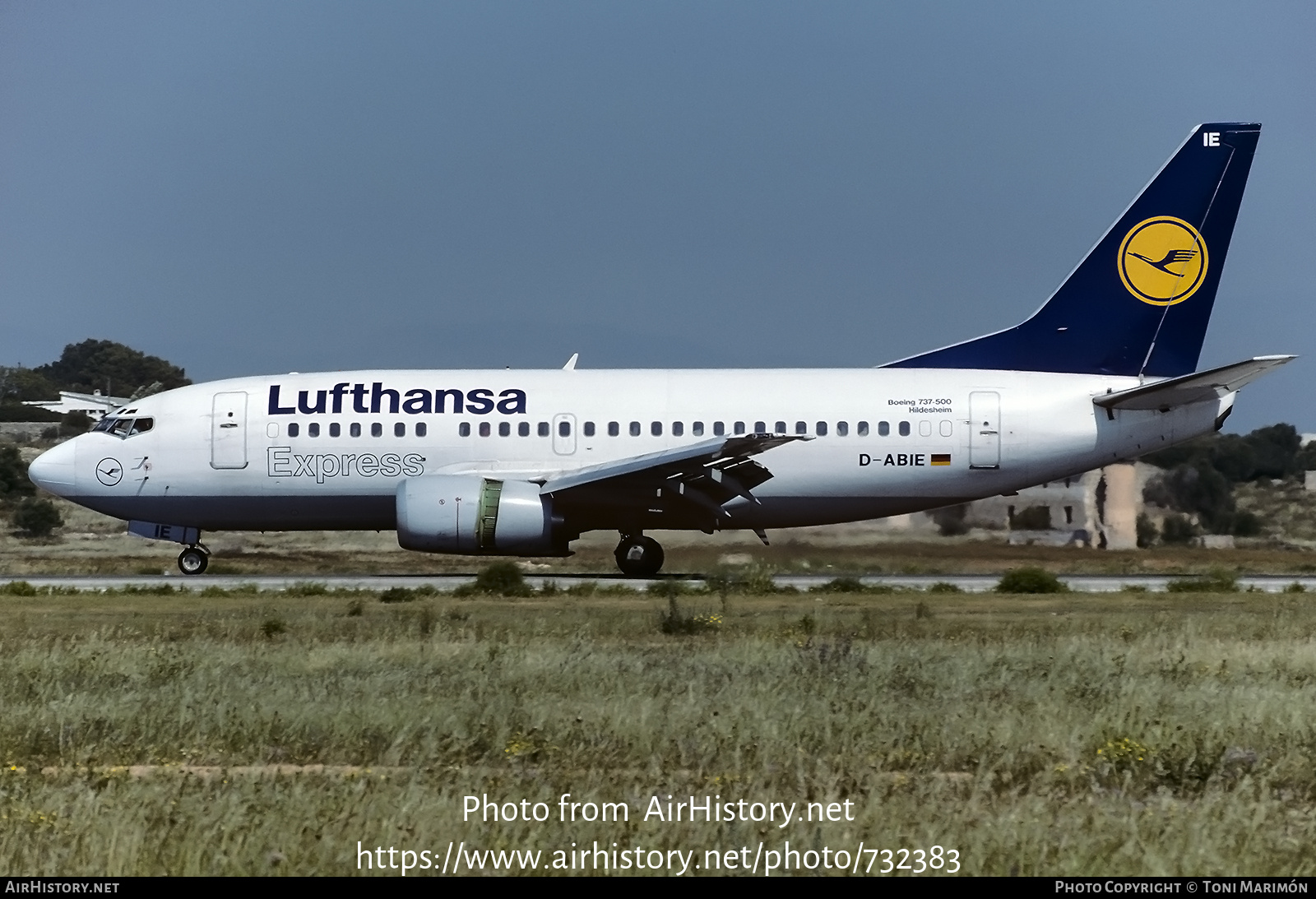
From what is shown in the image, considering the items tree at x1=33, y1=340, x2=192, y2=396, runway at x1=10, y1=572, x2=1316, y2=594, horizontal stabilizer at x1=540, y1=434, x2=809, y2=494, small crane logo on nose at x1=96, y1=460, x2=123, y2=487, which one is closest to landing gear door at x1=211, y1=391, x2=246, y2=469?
small crane logo on nose at x1=96, y1=460, x2=123, y2=487

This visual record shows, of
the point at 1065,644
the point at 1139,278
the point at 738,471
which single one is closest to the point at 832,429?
the point at 738,471

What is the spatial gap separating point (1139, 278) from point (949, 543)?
6167 millimetres

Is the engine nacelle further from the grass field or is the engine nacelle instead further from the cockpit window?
the grass field

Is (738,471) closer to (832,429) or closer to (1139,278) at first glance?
(832,429)

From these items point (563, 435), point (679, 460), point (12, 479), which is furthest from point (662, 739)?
point (12, 479)

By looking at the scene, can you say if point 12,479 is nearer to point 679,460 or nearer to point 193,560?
point 193,560

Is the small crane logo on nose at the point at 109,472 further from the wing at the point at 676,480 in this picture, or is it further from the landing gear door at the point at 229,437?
the wing at the point at 676,480

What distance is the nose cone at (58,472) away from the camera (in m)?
29.7

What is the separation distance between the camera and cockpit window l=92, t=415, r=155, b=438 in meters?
29.7

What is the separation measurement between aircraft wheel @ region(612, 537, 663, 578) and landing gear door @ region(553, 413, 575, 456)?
79.5 inches

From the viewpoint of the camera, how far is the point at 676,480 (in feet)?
89.2

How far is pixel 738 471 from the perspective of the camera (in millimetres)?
27203

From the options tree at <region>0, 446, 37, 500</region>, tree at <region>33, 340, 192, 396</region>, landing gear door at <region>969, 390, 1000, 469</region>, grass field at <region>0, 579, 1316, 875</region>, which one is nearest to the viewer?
grass field at <region>0, 579, 1316, 875</region>

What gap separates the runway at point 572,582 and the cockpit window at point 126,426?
8.97ft
